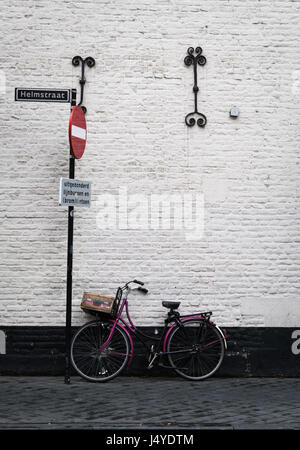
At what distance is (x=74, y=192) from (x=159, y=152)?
153 cm

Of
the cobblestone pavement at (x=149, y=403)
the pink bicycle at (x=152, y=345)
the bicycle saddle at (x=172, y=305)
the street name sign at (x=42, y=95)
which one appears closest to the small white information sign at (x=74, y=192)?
the street name sign at (x=42, y=95)

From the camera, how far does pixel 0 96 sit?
8438 mm

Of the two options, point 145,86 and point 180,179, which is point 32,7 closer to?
point 145,86

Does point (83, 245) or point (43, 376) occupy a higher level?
point (83, 245)

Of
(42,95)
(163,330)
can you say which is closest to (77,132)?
(42,95)

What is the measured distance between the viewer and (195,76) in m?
8.48

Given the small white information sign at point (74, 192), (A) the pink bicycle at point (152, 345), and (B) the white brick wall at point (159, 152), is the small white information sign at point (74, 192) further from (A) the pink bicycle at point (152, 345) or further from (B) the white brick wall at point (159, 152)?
(A) the pink bicycle at point (152, 345)

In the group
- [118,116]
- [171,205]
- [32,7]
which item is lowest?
[171,205]

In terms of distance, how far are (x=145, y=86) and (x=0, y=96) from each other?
6.56ft

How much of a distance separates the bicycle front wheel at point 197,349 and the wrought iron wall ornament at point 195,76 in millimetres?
2703

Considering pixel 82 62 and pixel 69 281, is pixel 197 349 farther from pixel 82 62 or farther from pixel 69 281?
pixel 82 62

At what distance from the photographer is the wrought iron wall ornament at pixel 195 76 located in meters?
8.45

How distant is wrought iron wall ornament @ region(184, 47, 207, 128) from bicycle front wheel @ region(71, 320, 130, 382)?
297 centimetres
